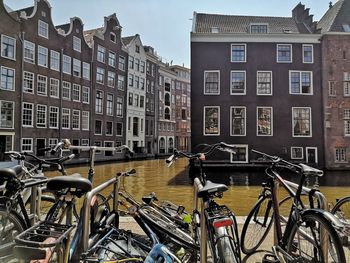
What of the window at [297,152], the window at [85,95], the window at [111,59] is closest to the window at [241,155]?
the window at [297,152]

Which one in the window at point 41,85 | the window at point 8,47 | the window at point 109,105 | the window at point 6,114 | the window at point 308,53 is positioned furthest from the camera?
the window at point 109,105

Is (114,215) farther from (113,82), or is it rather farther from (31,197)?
(113,82)

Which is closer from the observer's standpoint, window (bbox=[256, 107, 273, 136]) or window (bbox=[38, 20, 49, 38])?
window (bbox=[256, 107, 273, 136])

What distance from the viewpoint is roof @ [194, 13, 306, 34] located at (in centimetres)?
2508

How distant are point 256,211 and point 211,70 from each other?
20.8m

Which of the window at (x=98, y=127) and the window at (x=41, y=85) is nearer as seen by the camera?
the window at (x=41, y=85)

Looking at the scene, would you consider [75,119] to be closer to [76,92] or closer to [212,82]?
[76,92]

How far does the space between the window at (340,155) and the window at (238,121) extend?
743cm

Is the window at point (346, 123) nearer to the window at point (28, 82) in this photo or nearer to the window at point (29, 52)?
the window at point (28, 82)

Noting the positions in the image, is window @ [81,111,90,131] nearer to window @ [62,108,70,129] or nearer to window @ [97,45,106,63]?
window @ [62,108,70,129]

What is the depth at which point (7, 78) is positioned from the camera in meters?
23.0

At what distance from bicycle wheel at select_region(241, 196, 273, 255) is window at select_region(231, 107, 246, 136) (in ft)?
64.3

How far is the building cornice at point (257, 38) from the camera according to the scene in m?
23.6

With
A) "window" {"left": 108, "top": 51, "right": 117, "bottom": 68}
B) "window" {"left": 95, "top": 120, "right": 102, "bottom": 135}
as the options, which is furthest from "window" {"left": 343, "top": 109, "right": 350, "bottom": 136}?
"window" {"left": 108, "top": 51, "right": 117, "bottom": 68}
